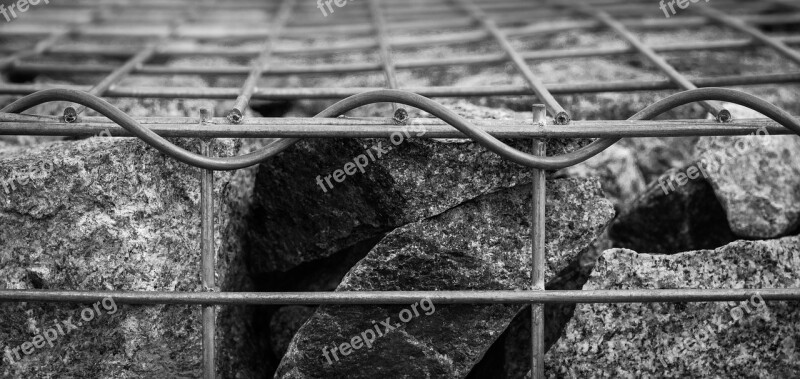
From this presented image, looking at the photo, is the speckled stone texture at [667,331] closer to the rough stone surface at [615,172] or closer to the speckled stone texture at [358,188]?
the speckled stone texture at [358,188]

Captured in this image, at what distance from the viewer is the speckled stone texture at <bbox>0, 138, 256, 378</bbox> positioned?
6.23 ft

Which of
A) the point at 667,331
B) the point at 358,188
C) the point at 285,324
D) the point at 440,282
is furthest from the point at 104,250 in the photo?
the point at 667,331

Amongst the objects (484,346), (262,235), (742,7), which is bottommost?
(484,346)

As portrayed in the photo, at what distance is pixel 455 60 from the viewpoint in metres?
2.90

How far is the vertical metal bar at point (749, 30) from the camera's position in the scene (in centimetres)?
268

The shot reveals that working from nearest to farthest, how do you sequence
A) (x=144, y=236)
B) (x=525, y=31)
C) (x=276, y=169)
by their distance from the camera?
(x=144, y=236) → (x=276, y=169) → (x=525, y=31)

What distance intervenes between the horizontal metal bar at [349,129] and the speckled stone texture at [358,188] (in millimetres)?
99

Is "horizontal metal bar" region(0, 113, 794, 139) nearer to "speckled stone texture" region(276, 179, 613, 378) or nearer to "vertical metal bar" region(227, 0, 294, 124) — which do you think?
"vertical metal bar" region(227, 0, 294, 124)

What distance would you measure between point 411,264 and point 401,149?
Result: 0.98 feet

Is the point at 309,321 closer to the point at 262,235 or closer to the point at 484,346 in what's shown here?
the point at 262,235

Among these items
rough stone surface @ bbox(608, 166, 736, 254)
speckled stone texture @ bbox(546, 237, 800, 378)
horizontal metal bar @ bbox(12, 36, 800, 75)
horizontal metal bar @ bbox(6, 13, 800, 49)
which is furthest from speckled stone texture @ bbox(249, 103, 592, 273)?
horizontal metal bar @ bbox(6, 13, 800, 49)

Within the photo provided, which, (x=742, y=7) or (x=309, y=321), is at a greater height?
(x=742, y=7)

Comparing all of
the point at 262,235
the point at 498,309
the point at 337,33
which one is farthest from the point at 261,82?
the point at 498,309

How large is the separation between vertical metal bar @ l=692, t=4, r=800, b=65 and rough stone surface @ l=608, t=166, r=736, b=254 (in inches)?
27.8
